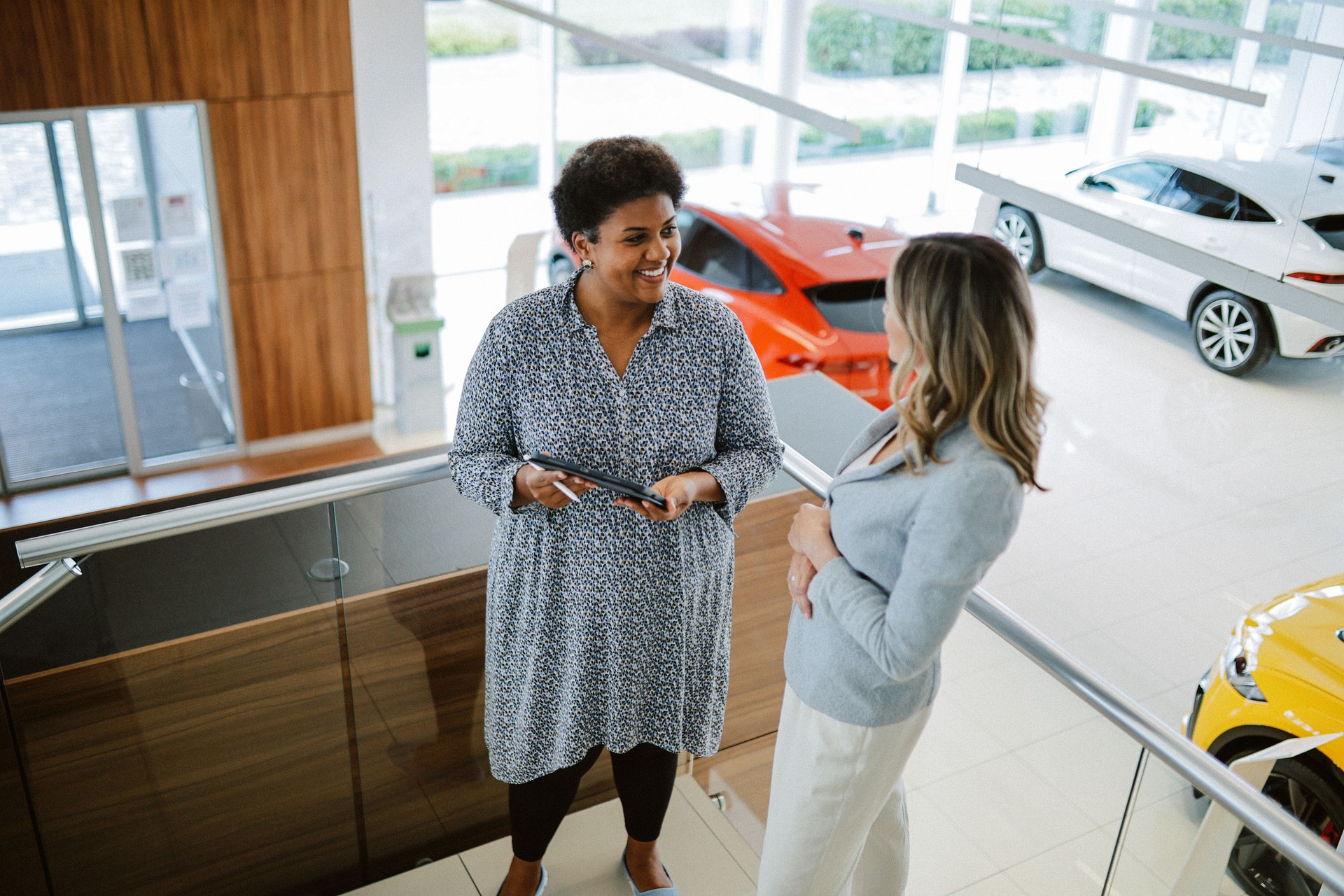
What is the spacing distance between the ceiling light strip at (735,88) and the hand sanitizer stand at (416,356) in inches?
102

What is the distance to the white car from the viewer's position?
4.59 m

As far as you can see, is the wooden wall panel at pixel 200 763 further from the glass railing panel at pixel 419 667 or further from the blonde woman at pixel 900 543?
the blonde woman at pixel 900 543

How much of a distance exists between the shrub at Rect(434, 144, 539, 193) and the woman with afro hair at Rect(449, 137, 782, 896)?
856 centimetres

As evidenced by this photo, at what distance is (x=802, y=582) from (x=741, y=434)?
0.45 meters

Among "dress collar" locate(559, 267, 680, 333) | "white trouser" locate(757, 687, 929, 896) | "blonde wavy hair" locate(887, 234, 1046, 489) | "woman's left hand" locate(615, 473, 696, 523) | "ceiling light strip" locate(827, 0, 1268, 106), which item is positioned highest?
"ceiling light strip" locate(827, 0, 1268, 106)

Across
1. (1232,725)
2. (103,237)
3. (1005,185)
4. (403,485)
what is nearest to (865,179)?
(1005,185)

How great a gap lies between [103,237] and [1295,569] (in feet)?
23.4

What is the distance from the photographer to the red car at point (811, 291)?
241 inches

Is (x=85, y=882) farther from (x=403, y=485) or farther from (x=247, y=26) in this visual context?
(x=247, y=26)

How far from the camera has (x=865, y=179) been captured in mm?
12625

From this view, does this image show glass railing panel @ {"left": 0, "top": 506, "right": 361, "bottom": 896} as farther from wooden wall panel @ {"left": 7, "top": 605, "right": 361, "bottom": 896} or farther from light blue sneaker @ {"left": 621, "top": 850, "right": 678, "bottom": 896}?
light blue sneaker @ {"left": 621, "top": 850, "right": 678, "bottom": 896}

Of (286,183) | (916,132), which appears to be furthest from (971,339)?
(916,132)

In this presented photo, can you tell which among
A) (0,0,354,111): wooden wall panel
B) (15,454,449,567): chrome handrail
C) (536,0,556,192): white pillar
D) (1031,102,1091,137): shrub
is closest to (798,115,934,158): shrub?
(536,0,556,192): white pillar

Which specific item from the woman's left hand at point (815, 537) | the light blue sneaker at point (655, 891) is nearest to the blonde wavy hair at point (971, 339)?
the woman's left hand at point (815, 537)
